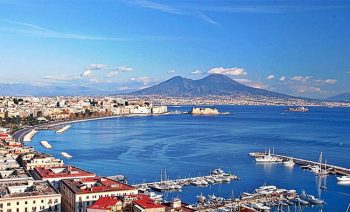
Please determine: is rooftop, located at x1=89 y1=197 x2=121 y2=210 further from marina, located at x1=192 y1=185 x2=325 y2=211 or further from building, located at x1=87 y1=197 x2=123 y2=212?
marina, located at x1=192 y1=185 x2=325 y2=211

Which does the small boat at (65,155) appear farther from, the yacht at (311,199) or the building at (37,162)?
the yacht at (311,199)

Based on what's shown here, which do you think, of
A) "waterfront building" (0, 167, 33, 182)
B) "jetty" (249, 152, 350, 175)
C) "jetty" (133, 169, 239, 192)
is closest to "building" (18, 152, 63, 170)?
"waterfront building" (0, 167, 33, 182)

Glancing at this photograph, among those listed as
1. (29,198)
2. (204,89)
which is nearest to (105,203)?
(29,198)

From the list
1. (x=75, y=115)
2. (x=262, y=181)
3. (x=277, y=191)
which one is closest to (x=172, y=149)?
(x=262, y=181)

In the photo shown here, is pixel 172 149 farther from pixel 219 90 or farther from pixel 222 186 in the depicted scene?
pixel 219 90

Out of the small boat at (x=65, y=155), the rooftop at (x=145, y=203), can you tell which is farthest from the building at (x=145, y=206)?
the small boat at (x=65, y=155)

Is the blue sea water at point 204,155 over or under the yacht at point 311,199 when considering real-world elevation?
over
